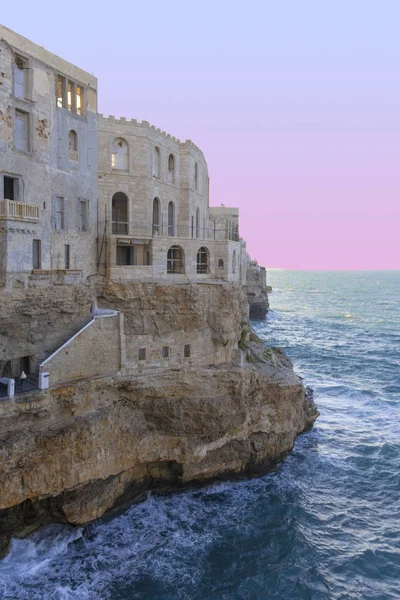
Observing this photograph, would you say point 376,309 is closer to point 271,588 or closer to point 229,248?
point 229,248

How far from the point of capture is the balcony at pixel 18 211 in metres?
23.5

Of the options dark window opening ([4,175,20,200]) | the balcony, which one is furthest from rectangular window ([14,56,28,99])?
the balcony

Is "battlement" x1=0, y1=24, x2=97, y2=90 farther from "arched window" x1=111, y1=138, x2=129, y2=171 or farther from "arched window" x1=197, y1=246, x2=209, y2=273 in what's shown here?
"arched window" x1=197, y1=246, x2=209, y2=273

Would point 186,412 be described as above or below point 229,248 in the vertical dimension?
below

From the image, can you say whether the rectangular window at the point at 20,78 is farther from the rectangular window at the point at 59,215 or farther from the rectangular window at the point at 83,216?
the rectangular window at the point at 83,216

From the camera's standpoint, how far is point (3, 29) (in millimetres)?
24656

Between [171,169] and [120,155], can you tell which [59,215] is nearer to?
[120,155]

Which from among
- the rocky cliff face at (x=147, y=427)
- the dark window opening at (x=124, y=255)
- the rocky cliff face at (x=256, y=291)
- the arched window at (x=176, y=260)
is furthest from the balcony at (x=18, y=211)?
the rocky cliff face at (x=256, y=291)

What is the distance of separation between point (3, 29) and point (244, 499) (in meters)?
28.4

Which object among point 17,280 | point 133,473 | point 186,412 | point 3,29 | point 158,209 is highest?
point 3,29

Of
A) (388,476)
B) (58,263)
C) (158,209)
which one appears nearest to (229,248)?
(158,209)

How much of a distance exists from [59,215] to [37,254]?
3.37m

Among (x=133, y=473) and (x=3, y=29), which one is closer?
(x=3, y=29)

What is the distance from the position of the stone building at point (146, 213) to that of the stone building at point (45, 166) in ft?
4.52
